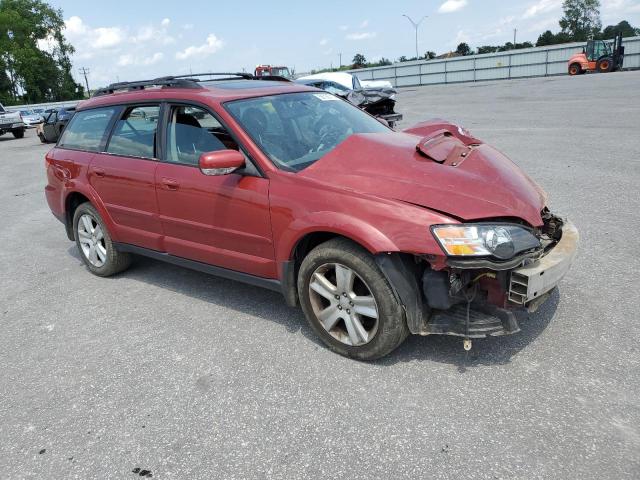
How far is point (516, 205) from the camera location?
3.07 metres

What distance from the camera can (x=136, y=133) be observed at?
14.8 ft

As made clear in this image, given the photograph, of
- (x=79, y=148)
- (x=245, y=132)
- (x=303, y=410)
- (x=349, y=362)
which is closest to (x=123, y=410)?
(x=303, y=410)

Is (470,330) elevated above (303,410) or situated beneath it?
elevated above

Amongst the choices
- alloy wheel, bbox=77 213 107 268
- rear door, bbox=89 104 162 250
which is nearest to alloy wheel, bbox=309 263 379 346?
rear door, bbox=89 104 162 250

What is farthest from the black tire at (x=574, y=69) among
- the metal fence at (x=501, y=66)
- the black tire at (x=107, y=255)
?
the black tire at (x=107, y=255)

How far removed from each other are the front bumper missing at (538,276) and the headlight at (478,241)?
0.13m

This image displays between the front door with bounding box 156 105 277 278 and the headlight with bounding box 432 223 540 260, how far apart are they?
4.06 ft

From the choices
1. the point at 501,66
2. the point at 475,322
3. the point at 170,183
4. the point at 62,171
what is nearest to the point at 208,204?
the point at 170,183

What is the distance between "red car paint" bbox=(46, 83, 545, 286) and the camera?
2959 millimetres

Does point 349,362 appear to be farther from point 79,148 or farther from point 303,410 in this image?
point 79,148

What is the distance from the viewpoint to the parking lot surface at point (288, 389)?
2.51 meters

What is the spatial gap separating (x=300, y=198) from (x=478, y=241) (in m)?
1.13

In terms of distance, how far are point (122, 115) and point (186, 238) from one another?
1.42 metres

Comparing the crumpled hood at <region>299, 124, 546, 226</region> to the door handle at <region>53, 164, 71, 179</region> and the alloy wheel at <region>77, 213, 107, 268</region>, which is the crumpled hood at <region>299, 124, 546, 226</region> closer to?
the alloy wheel at <region>77, 213, 107, 268</region>
